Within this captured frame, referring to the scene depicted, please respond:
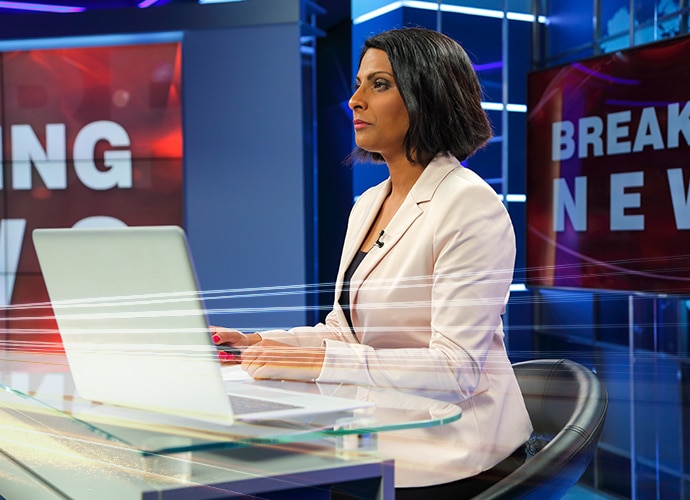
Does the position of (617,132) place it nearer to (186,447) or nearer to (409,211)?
(409,211)

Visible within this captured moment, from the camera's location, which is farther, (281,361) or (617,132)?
(617,132)

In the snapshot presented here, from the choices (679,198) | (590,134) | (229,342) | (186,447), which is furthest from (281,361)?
(590,134)

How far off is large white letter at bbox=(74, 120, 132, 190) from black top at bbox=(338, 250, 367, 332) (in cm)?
486

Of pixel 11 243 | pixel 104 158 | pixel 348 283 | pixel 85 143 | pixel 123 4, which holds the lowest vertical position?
pixel 11 243

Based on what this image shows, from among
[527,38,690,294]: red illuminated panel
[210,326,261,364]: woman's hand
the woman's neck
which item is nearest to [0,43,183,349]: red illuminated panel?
[527,38,690,294]: red illuminated panel

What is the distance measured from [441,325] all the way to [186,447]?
635mm

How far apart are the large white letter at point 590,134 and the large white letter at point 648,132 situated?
18.0 inches

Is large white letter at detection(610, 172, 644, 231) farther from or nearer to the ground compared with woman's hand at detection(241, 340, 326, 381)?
farther from the ground

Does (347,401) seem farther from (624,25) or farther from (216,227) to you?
(624,25)

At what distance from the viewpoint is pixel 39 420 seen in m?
1.51

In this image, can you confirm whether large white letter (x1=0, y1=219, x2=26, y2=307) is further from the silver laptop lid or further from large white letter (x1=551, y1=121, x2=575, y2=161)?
the silver laptop lid

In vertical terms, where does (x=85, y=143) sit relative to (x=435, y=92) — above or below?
above

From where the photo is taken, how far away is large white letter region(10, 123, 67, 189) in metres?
6.27

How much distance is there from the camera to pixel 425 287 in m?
1.46
